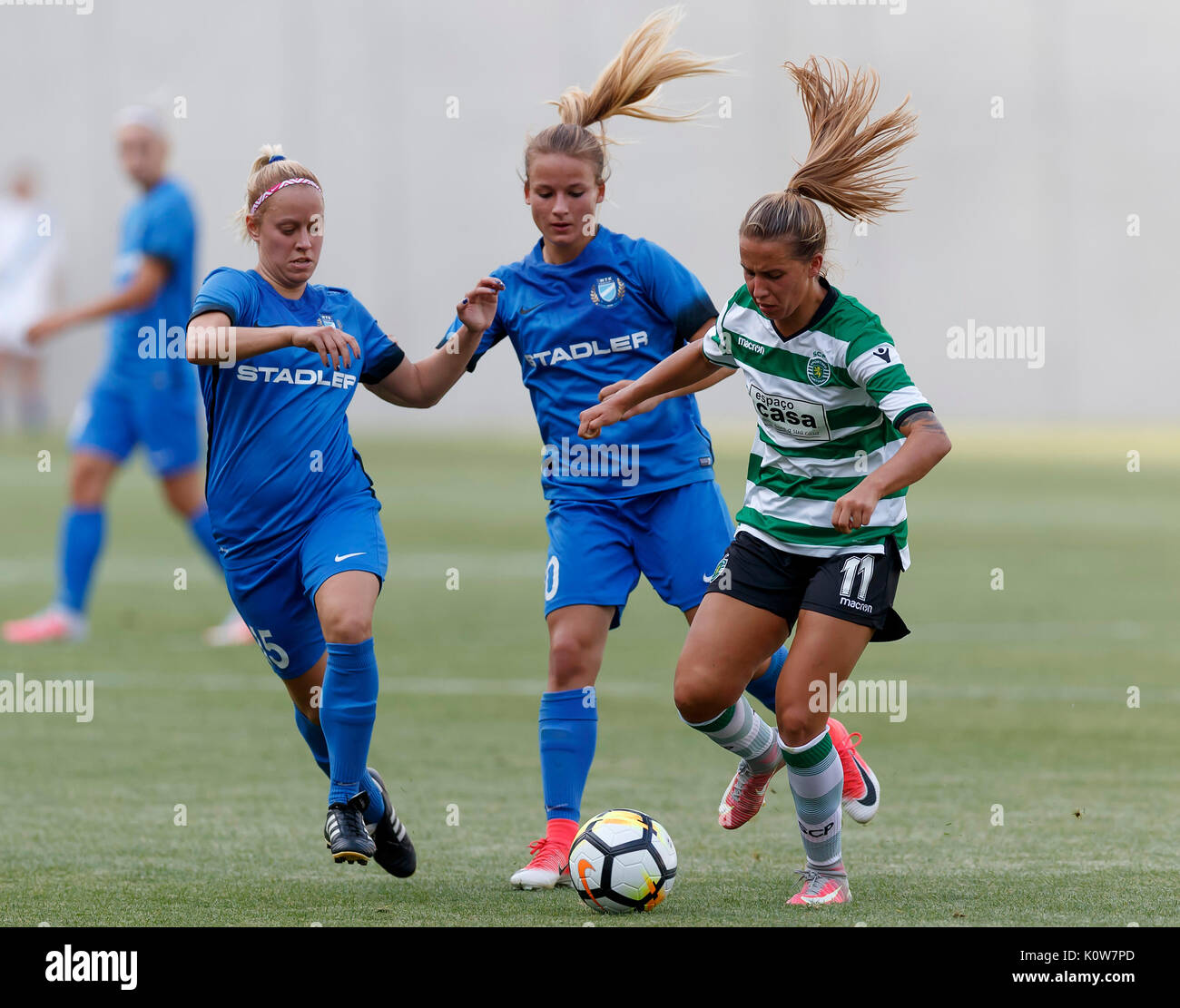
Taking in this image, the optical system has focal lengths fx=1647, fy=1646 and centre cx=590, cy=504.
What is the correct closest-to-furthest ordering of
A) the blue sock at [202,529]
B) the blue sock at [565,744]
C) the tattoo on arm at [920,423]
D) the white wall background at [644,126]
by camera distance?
the tattoo on arm at [920,423]
the blue sock at [565,744]
the blue sock at [202,529]
the white wall background at [644,126]

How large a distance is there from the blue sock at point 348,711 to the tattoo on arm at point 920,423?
157cm

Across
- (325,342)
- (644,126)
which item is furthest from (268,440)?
(644,126)

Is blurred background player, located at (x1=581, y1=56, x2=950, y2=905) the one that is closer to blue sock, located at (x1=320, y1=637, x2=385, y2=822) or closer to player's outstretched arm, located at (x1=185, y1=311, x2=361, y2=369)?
player's outstretched arm, located at (x1=185, y1=311, x2=361, y2=369)

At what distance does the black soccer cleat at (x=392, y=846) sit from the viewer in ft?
15.3

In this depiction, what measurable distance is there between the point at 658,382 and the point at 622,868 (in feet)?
4.59

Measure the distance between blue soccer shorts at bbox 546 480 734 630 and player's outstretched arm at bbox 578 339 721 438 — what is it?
0.45 m

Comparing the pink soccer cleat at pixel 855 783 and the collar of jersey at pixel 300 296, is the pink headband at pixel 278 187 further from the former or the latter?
the pink soccer cleat at pixel 855 783

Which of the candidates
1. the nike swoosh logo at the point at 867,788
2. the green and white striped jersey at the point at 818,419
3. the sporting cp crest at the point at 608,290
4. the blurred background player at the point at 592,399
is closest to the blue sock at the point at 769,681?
the blurred background player at the point at 592,399

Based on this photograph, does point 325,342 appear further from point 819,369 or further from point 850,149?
point 850,149

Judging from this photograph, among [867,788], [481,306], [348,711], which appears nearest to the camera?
[348,711]

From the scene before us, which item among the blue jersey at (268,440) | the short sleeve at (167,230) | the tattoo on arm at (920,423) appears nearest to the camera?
the tattoo on arm at (920,423)

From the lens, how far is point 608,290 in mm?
5195
